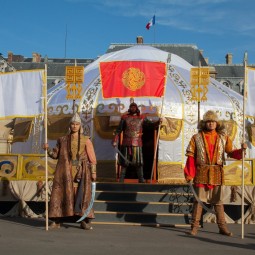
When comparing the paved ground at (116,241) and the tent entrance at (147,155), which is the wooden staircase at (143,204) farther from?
the tent entrance at (147,155)

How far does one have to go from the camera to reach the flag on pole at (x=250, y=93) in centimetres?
724

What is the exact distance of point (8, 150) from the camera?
13531 millimetres

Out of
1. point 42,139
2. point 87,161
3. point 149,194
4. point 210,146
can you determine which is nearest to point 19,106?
point 87,161

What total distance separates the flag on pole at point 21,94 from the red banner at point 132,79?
3.83 m

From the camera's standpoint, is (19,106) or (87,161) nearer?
(87,161)

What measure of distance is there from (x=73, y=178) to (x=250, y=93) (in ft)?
9.92

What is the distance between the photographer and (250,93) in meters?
7.28

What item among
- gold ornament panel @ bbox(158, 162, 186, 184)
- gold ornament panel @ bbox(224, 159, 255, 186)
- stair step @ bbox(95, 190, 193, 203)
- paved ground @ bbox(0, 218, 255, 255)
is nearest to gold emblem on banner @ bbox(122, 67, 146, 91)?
gold ornament panel @ bbox(158, 162, 186, 184)

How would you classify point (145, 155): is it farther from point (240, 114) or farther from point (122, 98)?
point (240, 114)

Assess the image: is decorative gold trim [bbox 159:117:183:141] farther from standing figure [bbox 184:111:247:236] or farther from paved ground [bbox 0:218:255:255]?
standing figure [bbox 184:111:247:236]

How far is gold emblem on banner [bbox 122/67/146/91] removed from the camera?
11.4m

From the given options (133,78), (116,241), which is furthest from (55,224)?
(133,78)

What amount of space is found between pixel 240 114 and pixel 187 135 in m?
1.57

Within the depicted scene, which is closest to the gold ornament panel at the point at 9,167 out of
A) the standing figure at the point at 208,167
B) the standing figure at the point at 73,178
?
the standing figure at the point at 73,178
